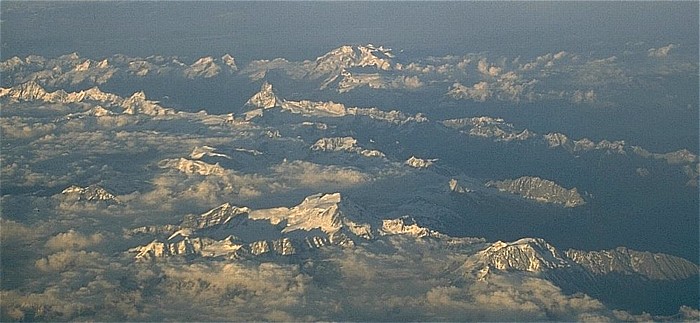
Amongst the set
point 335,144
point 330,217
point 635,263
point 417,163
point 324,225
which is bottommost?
point 635,263

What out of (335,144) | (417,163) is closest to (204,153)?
(335,144)

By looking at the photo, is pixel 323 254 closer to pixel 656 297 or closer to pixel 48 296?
pixel 48 296

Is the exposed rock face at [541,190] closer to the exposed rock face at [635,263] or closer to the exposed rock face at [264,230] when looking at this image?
the exposed rock face at [635,263]

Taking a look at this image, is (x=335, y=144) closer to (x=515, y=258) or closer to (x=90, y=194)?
(x=90, y=194)

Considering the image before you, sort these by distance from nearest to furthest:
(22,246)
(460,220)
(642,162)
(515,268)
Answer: (515,268), (22,246), (460,220), (642,162)

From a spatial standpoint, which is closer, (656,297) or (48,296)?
(48,296)

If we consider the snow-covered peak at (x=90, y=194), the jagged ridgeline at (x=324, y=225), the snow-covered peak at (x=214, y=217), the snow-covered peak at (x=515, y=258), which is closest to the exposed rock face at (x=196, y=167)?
the jagged ridgeline at (x=324, y=225)

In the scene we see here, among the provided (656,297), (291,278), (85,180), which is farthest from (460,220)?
(85,180)
